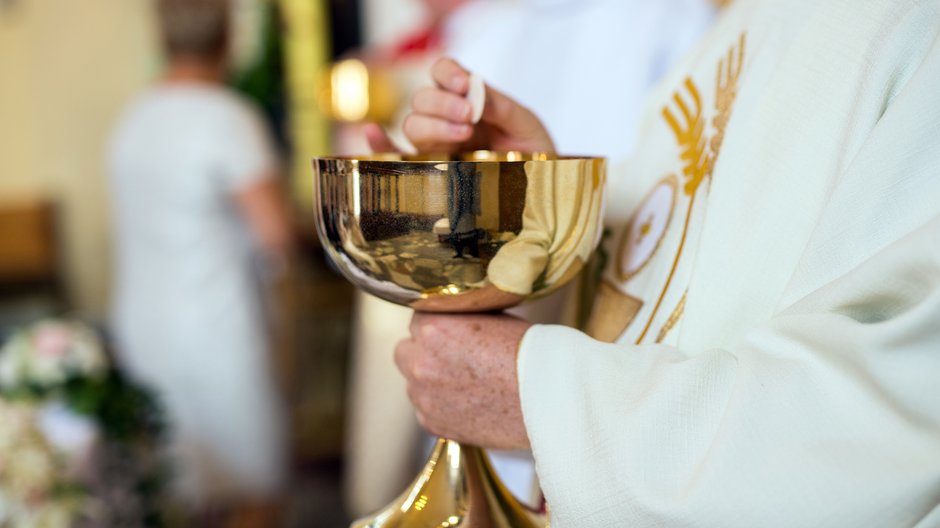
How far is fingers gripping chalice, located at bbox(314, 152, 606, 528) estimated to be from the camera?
1.98 ft

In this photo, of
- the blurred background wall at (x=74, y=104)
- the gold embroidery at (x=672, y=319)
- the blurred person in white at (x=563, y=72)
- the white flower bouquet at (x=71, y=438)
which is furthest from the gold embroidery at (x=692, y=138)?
the blurred background wall at (x=74, y=104)

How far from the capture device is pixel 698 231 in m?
0.71

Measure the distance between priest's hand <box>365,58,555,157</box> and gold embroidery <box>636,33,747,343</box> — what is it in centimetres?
13

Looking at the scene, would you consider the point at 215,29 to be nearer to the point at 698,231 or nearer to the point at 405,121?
the point at 405,121

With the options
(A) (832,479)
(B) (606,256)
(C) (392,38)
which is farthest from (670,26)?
(C) (392,38)

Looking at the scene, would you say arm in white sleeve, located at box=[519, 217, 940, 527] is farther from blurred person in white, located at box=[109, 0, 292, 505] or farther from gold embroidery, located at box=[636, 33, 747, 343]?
blurred person in white, located at box=[109, 0, 292, 505]

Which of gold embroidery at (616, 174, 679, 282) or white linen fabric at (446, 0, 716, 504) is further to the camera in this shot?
white linen fabric at (446, 0, 716, 504)

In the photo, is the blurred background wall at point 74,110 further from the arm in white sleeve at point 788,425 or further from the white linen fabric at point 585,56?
the arm in white sleeve at point 788,425

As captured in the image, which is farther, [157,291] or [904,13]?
[157,291]

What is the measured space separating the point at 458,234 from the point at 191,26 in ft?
6.83

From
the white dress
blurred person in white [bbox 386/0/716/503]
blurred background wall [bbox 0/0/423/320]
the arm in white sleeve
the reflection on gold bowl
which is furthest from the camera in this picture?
blurred background wall [bbox 0/0/423/320]

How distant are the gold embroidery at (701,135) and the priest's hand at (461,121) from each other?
0.13 m

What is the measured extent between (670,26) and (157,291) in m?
1.65

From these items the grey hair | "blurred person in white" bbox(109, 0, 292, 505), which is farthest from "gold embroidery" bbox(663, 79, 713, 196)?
the grey hair
